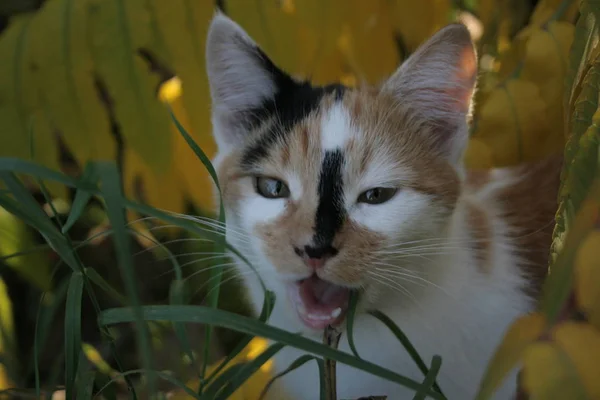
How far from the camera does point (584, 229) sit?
0.46 m

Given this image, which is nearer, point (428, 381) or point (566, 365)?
point (566, 365)

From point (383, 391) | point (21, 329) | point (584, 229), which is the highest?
point (584, 229)

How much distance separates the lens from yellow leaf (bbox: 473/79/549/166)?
4.08 feet

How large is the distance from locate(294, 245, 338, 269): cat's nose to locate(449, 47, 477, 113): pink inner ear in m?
0.33

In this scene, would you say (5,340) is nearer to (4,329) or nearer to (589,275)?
(4,329)

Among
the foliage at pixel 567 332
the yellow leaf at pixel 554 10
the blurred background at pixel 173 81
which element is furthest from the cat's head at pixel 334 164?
the yellow leaf at pixel 554 10

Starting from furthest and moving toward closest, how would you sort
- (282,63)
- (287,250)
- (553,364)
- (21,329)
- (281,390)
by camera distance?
(21,329), (282,63), (281,390), (287,250), (553,364)

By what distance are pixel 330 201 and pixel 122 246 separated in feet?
1.19

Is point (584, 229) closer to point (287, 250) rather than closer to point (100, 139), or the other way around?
point (287, 250)

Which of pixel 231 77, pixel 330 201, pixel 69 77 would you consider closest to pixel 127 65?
pixel 69 77

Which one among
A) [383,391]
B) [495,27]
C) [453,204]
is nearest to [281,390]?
[383,391]

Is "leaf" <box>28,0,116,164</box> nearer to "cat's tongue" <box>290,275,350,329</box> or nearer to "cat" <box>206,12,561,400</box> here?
"cat" <box>206,12,561,400</box>

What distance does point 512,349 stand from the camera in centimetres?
46

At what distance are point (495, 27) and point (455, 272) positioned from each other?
3.05 ft
